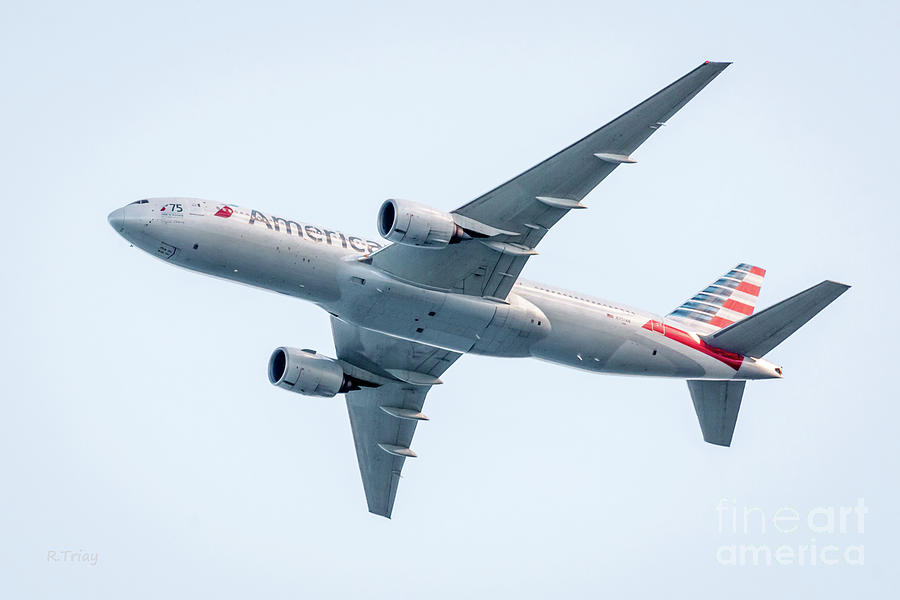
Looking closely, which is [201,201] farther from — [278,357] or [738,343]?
[738,343]

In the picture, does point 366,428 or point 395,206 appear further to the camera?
point 366,428

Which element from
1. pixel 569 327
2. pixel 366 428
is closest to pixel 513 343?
pixel 569 327

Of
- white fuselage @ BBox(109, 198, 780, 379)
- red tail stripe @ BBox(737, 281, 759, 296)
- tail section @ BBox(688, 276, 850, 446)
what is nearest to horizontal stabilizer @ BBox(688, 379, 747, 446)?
tail section @ BBox(688, 276, 850, 446)

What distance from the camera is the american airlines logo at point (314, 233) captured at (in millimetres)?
42500

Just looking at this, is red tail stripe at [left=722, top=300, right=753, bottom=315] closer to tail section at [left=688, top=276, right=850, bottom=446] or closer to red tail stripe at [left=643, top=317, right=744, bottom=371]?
tail section at [left=688, top=276, right=850, bottom=446]

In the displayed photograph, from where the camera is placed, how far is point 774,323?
4709 centimetres

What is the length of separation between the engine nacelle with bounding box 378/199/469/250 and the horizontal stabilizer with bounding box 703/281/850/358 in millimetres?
13754

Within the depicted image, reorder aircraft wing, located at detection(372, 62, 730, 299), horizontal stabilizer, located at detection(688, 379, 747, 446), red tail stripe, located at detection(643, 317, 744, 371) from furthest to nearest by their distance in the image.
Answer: horizontal stabilizer, located at detection(688, 379, 747, 446)
red tail stripe, located at detection(643, 317, 744, 371)
aircraft wing, located at detection(372, 62, 730, 299)

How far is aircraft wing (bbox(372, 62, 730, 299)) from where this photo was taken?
133 ft

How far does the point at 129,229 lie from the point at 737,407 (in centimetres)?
2605

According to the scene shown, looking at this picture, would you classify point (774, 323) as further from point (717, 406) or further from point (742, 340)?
point (717, 406)

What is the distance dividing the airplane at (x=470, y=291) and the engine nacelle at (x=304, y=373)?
5cm

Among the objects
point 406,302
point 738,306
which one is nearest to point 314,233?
point 406,302

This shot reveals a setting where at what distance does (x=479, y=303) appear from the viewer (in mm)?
44156
